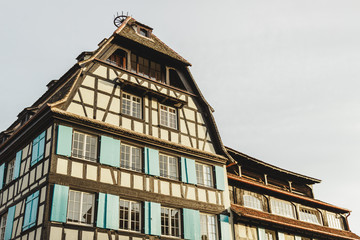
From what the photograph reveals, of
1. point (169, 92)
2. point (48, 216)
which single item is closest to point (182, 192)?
point (169, 92)

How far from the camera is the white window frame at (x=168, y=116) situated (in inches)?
875

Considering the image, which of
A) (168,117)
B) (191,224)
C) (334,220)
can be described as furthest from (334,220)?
(168,117)

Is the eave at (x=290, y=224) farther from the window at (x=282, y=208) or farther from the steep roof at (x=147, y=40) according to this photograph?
the steep roof at (x=147, y=40)

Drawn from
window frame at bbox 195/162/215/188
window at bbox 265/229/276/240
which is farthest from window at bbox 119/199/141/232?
window at bbox 265/229/276/240

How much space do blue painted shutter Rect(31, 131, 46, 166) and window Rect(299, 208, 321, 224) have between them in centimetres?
1700

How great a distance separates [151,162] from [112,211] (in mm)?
3195

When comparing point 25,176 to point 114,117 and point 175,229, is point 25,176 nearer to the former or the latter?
point 114,117

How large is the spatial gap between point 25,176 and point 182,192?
22.7ft

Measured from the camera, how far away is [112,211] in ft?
58.8

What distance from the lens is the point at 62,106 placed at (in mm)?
18641

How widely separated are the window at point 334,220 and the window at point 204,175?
465 inches

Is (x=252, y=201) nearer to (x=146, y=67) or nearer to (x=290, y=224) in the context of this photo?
(x=290, y=224)

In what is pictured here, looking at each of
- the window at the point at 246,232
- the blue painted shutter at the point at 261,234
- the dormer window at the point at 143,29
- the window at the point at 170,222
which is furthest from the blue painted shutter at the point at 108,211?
the dormer window at the point at 143,29

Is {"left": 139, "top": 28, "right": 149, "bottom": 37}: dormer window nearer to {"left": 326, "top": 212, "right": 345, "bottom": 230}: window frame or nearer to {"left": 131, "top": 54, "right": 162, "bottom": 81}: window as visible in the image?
{"left": 131, "top": 54, "right": 162, "bottom": 81}: window
